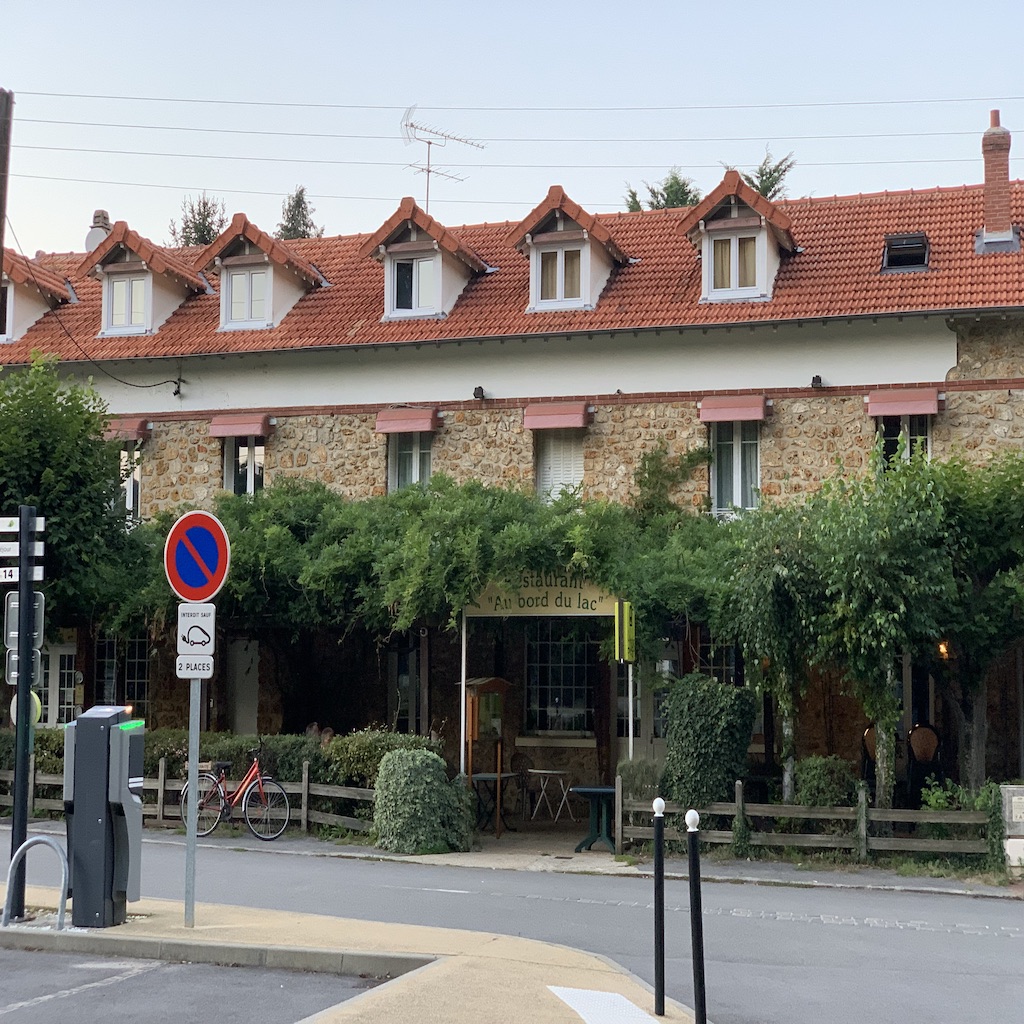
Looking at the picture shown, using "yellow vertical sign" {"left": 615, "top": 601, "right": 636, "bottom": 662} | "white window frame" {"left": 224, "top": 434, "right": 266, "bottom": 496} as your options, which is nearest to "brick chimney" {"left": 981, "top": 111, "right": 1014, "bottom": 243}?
"yellow vertical sign" {"left": 615, "top": 601, "right": 636, "bottom": 662}

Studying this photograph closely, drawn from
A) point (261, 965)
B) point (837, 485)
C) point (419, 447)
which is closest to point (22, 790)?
point (261, 965)

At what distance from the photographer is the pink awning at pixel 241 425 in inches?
970

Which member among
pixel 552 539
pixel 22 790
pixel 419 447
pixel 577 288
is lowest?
pixel 22 790

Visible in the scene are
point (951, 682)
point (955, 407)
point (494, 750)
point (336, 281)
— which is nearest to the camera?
point (951, 682)

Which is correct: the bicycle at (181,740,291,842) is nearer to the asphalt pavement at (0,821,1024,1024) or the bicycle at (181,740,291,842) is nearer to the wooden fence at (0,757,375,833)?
the wooden fence at (0,757,375,833)

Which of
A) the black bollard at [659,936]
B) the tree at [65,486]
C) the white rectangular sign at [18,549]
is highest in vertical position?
the tree at [65,486]

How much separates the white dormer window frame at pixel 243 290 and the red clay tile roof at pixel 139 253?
2.91 feet

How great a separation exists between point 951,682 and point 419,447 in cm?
958

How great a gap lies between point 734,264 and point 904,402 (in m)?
3.58

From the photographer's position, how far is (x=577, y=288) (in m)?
23.8

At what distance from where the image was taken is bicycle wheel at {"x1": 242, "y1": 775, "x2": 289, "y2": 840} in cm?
1902

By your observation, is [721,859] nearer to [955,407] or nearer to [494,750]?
[494,750]

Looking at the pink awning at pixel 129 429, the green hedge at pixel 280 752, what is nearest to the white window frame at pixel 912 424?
the green hedge at pixel 280 752

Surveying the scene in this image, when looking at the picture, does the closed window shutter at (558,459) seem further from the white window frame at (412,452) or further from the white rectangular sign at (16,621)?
the white rectangular sign at (16,621)
